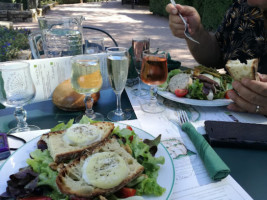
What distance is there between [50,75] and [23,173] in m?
0.97

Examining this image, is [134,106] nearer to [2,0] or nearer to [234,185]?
[234,185]

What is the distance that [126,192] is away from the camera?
945 millimetres

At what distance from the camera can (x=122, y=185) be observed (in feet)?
3.11

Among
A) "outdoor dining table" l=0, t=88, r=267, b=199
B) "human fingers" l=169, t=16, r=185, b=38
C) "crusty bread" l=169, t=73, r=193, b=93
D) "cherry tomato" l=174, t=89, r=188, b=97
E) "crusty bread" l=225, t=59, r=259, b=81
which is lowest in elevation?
"outdoor dining table" l=0, t=88, r=267, b=199

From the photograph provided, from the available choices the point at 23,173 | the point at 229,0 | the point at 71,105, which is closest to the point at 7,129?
the point at 71,105

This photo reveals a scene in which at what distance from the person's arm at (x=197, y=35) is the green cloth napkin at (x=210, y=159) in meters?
1.30

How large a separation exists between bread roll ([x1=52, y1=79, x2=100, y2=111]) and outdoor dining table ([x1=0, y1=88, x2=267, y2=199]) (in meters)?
0.05

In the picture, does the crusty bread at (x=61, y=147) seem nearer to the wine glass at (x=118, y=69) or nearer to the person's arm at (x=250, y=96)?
the wine glass at (x=118, y=69)

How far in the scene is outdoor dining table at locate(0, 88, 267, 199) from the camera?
110cm

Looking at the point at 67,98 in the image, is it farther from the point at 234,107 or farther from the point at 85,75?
the point at 234,107

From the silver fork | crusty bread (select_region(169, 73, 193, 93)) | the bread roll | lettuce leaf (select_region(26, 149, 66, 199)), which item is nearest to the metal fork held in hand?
the silver fork

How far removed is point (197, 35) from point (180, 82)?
3.45 feet

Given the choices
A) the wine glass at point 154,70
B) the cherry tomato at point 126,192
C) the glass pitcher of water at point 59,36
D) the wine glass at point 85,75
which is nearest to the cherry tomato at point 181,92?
the wine glass at point 154,70

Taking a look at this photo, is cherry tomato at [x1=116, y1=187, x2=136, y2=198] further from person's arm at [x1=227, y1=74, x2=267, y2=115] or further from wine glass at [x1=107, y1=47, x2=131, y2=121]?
person's arm at [x1=227, y1=74, x2=267, y2=115]
